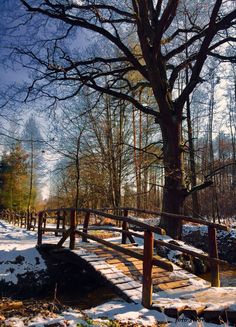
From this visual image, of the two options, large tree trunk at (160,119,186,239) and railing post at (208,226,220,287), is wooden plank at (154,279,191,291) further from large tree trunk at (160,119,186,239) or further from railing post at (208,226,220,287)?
large tree trunk at (160,119,186,239)

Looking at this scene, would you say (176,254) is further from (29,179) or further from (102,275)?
(29,179)

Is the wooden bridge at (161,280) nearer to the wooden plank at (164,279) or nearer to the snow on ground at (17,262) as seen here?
the wooden plank at (164,279)

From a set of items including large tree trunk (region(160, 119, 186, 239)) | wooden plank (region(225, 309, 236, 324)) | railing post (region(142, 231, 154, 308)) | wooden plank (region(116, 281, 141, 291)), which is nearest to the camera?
wooden plank (region(225, 309, 236, 324))

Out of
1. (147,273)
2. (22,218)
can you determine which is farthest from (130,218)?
(22,218)

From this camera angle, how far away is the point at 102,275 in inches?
270

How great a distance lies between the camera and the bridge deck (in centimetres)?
478

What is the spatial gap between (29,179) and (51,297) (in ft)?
114

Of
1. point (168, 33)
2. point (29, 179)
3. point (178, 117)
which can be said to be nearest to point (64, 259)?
point (178, 117)

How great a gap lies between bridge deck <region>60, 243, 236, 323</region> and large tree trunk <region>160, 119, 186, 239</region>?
320 centimetres

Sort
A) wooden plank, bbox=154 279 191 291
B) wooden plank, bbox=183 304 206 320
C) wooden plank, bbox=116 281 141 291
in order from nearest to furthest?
wooden plank, bbox=183 304 206 320 → wooden plank, bbox=116 281 141 291 → wooden plank, bbox=154 279 191 291

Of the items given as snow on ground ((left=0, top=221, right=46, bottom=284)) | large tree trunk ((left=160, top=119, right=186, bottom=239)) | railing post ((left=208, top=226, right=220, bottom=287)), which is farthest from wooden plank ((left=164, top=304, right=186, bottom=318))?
large tree trunk ((left=160, top=119, right=186, bottom=239))

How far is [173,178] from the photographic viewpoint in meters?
10.9

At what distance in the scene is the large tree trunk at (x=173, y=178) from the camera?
1105 centimetres

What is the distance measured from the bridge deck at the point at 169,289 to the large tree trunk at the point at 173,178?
10.5 feet
